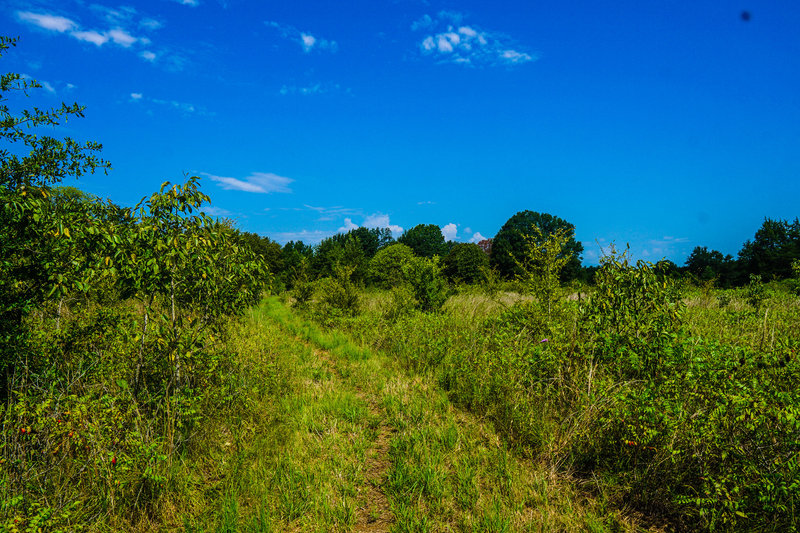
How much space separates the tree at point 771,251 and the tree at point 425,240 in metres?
38.6

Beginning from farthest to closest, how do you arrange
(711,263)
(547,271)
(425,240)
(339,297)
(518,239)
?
(425,240), (518,239), (711,263), (339,297), (547,271)

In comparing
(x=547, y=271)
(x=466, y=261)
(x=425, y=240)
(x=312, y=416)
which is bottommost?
(x=312, y=416)

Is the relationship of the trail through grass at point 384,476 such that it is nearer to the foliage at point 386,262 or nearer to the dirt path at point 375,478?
the dirt path at point 375,478

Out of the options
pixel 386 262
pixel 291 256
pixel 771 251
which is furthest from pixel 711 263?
pixel 291 256

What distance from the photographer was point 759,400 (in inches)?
116

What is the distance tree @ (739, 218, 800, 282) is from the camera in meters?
28.4

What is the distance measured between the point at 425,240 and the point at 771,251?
4318cm

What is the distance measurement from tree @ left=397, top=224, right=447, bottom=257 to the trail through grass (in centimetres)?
5688

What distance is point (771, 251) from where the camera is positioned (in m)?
30.0

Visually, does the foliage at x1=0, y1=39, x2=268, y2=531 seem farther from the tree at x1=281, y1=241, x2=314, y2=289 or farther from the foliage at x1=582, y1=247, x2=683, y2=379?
the tree at x1=281, y1=241, x2=314, y2=289

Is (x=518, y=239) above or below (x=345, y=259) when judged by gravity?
above

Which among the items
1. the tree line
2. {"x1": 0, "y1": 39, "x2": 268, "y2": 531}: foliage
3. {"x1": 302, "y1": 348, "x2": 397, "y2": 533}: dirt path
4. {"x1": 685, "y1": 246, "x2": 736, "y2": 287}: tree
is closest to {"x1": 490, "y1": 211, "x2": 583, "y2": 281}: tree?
the tree line

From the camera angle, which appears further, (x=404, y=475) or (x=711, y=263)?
(x=711, y=263)

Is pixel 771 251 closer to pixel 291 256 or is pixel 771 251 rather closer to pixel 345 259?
pixel 345 259
